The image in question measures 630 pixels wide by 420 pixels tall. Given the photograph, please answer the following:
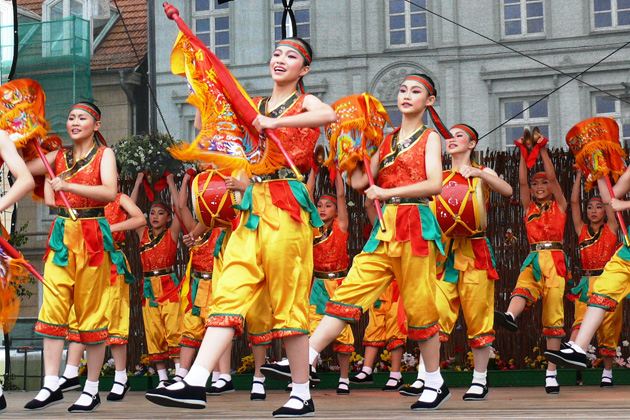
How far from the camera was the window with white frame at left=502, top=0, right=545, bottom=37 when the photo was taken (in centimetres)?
840

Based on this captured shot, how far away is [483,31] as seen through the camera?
28.2 ft

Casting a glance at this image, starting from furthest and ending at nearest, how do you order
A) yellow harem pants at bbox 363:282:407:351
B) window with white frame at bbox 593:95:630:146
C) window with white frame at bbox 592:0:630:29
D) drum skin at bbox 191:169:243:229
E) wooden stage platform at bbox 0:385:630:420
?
1. window with white frame at bbox 593:95:630:146
2. window with white frame at bbox 592:0:630:29
3. yellow harem pants at bbox 363:282:407:351
4. drum skin at bbox 191:169:243:229
5. wooden stage platform at bbox 0:385:630:420

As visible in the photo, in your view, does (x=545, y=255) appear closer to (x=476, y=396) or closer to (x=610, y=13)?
(x=476, y=396)

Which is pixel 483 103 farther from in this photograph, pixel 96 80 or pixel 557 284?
pixel 96 80

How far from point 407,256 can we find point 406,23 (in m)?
4.18

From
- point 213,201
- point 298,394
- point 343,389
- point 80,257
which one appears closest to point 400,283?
point 298,394

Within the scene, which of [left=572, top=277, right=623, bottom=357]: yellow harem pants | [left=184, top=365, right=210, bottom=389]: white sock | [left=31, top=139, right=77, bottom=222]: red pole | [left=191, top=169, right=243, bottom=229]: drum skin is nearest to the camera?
[left=184, top=365, right=210, bottom=389]: white sock

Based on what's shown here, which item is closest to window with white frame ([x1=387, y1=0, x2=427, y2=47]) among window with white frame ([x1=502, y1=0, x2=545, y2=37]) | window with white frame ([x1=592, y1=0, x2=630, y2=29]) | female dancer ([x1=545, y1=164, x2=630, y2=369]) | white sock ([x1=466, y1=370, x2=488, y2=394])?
window with white frame ([x1=502, y1=0, x2=545, y2=37])

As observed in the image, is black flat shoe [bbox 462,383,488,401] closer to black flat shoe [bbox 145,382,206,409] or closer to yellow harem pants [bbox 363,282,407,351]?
yellow harem pants [bbox 363,282,407,351]

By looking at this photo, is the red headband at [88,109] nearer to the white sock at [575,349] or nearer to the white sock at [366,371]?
the white sock at [575,349]

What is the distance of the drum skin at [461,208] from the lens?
20.3ft

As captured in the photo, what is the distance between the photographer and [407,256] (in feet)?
16.6

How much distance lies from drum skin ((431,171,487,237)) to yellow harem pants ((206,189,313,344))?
186cm

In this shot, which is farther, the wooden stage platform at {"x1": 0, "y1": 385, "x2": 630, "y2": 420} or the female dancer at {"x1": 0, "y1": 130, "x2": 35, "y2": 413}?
→ the female dancer at {"x1": 0, "y1": 130, "x2": 35, "y2": 413}
